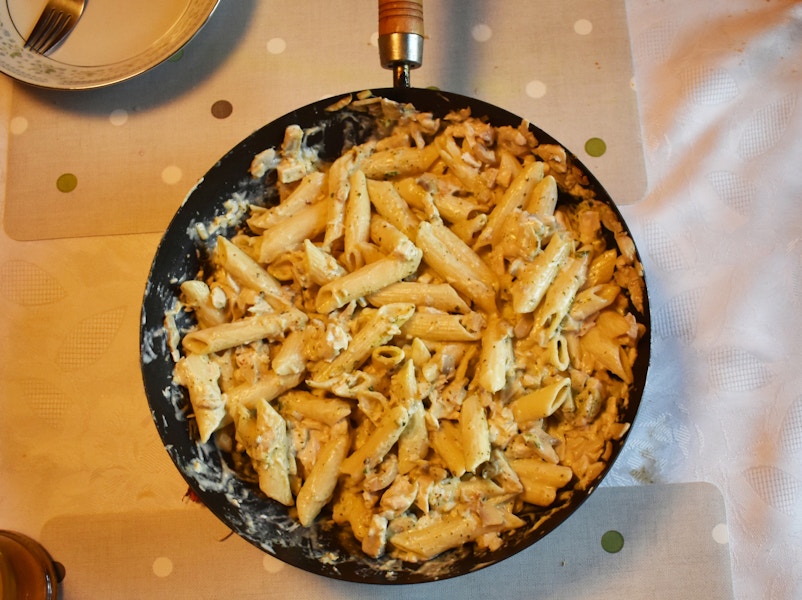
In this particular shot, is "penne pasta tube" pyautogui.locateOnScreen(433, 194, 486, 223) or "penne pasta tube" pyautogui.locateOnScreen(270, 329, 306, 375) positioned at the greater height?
"penne pasta tube" pyautogui.locateOnScreen(433, 194, 486, 223)

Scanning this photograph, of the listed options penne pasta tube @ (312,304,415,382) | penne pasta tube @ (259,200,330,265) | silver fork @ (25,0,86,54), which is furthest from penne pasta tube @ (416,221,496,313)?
silver fork @ (25,0,86,54)

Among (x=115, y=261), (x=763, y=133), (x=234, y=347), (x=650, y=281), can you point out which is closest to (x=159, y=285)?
(x=234, y=347)

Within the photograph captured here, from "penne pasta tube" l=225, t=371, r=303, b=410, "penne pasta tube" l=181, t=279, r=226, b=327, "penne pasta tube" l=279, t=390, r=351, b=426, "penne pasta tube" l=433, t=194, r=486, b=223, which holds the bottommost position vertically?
"penne pasta tube" l=279, t=390, r=351, b=426

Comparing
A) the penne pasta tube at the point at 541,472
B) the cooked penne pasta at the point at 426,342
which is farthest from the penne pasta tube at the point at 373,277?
the penne pasta tube at the point at 541,472

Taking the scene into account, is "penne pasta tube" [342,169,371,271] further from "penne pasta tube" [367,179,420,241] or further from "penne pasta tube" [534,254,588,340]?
"penne pasta tube" [534,254,588,340]

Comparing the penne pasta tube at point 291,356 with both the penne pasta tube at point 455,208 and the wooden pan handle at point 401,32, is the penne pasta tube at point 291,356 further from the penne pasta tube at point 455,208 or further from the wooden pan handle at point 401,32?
the wooden pan handle at point 401,32

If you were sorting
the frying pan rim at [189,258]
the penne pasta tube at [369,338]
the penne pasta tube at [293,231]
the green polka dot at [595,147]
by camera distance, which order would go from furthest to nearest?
the green polka dot at [595,147] → the penne pasta tube at [293,231] → the penne pasta tube at [369,338] → the frying pan rim at [189,258]
